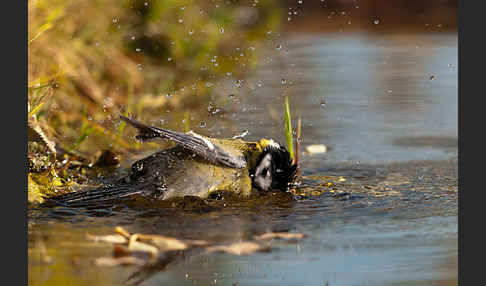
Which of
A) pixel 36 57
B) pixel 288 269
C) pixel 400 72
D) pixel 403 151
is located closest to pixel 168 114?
pixel 36 57

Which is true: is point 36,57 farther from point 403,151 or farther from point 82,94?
point 403,151

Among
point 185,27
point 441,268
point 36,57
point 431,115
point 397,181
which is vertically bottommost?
point 441,268

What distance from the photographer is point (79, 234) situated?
13.5 feet

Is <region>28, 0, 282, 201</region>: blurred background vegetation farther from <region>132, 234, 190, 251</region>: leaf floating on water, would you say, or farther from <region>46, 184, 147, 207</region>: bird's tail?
<region>132, 234, 190, 251</region>: leaf floating on water

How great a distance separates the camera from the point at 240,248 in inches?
150

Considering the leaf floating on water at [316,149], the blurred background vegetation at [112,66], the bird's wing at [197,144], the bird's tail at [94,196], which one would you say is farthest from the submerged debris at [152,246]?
the leaf floating on water at [316,149]

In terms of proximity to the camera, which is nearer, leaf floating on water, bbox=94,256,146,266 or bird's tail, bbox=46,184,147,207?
leaf floating on water, bbox=94,256,146,266

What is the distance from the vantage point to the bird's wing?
453 centimetres

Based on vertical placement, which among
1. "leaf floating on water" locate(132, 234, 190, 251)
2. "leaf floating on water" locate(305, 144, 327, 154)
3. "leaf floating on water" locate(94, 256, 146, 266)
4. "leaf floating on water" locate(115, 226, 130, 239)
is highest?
"leaf floating on water" locate(305, 144, 327, 154)

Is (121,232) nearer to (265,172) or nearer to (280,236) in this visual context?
(280,236)

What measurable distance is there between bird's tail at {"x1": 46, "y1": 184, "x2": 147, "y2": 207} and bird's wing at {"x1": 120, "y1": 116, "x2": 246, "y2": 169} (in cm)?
31

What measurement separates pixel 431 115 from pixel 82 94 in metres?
3.20

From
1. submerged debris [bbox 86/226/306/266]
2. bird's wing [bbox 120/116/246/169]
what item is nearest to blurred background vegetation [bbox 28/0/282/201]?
bird's wing [bbox 120/116/246/169]

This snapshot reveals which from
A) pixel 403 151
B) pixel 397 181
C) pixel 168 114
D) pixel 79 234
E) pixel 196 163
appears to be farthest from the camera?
pixel 168 114
